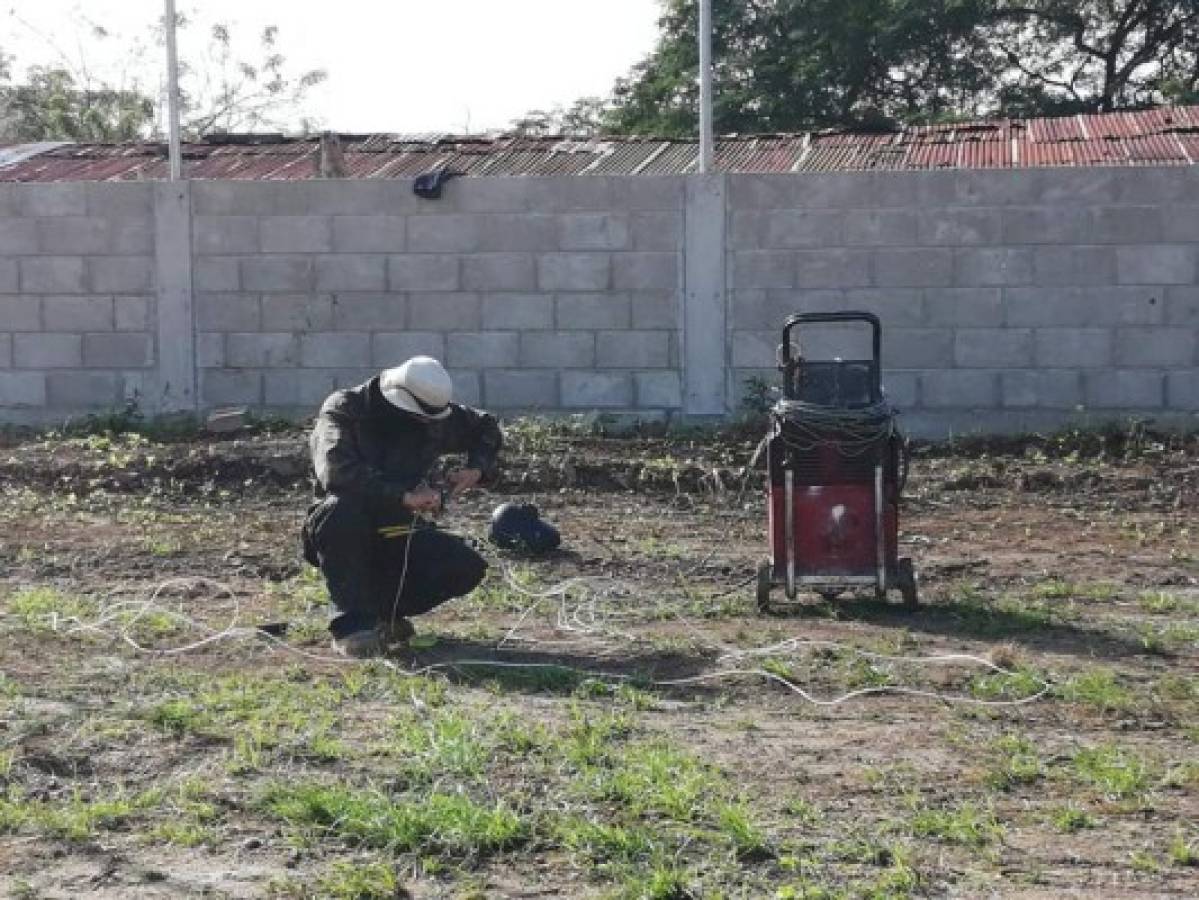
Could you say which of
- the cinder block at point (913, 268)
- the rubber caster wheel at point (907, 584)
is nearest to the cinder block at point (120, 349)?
the cinder block at point (913, 268)

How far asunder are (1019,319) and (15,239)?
25.8 ft

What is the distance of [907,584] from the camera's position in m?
8.69

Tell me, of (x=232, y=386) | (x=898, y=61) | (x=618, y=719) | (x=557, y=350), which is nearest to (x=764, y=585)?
(x=618, y=719)

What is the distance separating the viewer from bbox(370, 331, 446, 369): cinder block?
48.0 ft

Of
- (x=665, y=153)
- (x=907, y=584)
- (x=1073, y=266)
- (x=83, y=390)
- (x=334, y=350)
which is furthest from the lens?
(x=665, y=153)

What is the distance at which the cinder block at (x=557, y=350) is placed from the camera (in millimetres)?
14430

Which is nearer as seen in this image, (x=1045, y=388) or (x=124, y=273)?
(x=1045, y=388)

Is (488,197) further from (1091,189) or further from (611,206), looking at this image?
(1091,189)

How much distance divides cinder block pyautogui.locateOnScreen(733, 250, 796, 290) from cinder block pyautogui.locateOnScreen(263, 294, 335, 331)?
3.00m

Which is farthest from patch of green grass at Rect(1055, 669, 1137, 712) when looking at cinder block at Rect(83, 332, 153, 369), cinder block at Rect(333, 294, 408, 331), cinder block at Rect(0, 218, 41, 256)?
cinder block at Rect(0, 218, 41, 256)

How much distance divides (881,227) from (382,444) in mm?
6716

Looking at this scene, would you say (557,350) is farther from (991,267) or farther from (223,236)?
(991,267)

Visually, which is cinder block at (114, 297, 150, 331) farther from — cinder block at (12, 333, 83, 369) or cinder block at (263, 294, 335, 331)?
cinder block at (263, 294, 335, 331)

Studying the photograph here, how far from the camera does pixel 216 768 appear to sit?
237 inches
